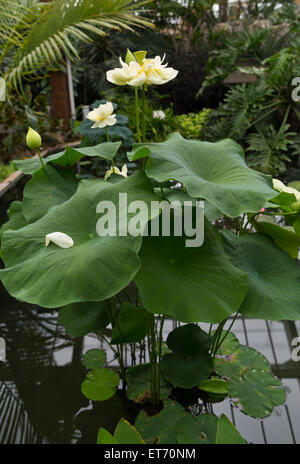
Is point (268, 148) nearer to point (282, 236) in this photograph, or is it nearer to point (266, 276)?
point (282, 236)

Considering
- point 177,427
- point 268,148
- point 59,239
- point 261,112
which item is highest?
point 261,112

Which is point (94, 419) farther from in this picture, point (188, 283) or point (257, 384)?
point (188, 283)

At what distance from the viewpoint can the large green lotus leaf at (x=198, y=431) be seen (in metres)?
1.29

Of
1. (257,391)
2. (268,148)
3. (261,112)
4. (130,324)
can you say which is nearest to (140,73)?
(130,324)

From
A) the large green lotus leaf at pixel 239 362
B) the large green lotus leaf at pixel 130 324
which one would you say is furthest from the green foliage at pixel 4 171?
the large green lotus leaf at pixel 239 362

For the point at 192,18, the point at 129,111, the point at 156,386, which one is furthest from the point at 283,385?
the point at 192,18

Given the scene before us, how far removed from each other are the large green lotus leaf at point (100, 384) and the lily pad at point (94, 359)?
0.05m

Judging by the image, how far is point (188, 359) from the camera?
1461mm

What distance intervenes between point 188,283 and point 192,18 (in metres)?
8.14

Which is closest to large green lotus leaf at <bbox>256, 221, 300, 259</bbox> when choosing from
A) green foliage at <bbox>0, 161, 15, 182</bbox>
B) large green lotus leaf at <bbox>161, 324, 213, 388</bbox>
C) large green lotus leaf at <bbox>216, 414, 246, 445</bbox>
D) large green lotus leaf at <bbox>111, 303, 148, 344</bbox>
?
large green lotus leaf at <bbox>161, 324, 213, 388</bbox>

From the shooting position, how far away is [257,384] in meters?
1.61

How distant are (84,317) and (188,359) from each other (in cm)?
44

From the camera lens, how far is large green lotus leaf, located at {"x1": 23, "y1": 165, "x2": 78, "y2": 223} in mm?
1381

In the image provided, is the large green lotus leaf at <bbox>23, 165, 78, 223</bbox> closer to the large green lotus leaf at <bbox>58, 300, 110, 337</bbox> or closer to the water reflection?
the large green lotus leaf at <bbox>58, 300, 110, 337</bbox>
